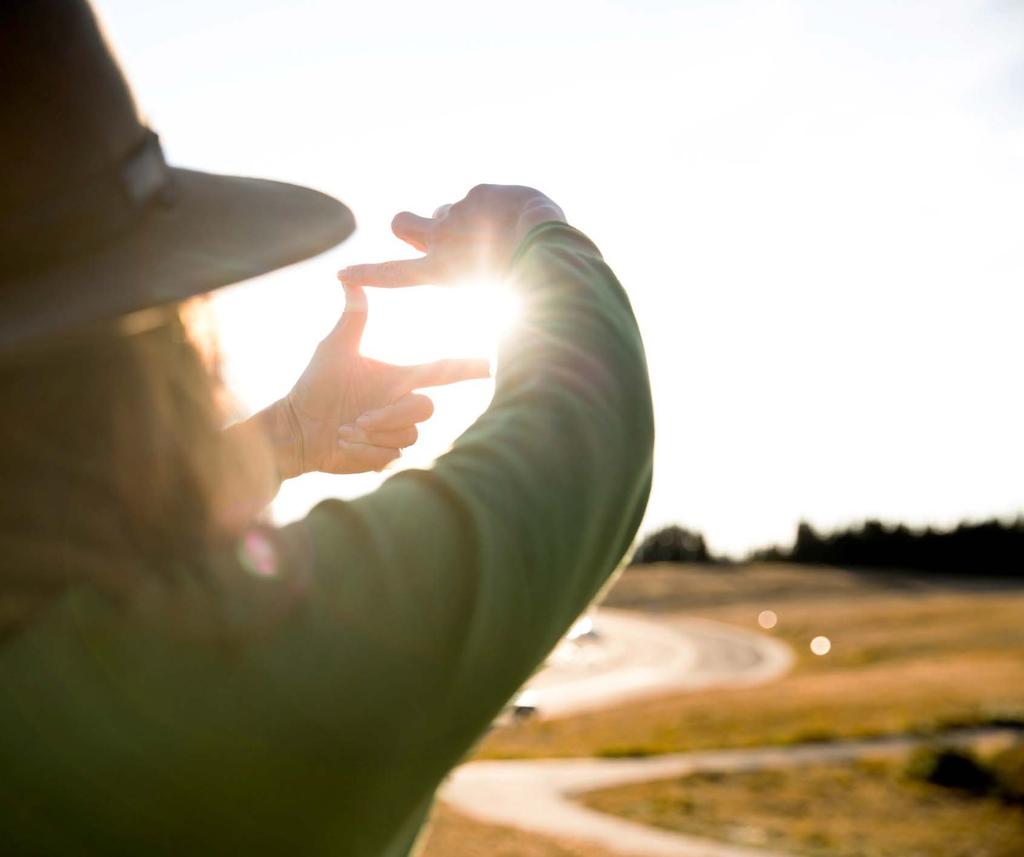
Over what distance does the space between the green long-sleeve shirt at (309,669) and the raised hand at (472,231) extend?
423 mm

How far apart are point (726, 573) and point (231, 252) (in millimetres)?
118920

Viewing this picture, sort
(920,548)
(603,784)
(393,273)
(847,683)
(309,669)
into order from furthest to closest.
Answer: (920,548) → (847,683) → (603,784) → (393,273) → (309,669)

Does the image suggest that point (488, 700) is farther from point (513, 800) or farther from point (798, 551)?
point (798, 551)

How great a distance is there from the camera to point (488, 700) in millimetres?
1029

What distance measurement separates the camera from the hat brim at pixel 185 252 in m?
1.02

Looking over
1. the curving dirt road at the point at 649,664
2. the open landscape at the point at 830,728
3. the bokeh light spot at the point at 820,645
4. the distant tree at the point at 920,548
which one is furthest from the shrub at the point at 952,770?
the distant tree at the point at 920,548

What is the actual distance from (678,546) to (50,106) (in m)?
137

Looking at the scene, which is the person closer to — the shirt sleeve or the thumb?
the shirt sleeve

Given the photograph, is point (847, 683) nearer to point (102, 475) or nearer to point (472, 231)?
point (472, 231)

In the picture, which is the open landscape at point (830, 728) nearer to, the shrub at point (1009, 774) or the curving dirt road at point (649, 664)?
the shrub at point (1009, 774)

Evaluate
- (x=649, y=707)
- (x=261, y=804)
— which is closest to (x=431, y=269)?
(x=261, y=804)

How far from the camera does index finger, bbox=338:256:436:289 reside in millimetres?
1551

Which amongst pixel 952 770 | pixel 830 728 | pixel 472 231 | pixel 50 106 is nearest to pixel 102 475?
pixel 50 106

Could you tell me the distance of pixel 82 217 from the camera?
1.06 meters
